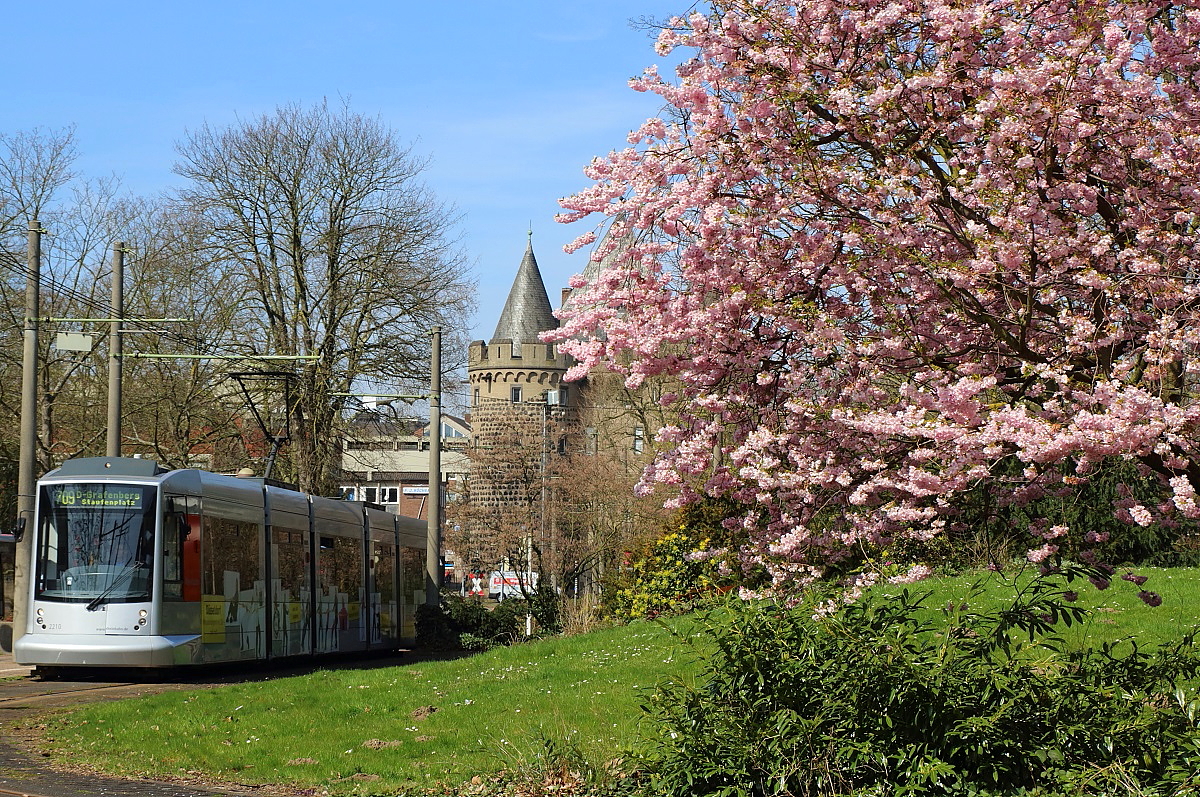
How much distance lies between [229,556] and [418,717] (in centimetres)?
844

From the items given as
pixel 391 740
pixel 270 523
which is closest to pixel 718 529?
pixel 270 523

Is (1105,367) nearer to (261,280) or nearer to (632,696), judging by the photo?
(632,696)

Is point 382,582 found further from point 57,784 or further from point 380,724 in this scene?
point 57,784

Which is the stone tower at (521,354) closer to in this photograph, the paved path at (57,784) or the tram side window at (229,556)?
the tram side window at (229,556)

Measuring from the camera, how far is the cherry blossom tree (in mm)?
7215

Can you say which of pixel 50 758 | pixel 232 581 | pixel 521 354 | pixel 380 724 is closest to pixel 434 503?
A: pixel 232 581

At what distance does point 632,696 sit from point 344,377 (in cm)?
2560

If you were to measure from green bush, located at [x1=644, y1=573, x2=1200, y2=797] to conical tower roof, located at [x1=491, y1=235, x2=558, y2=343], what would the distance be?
87.4m

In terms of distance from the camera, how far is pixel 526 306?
95.8 meters

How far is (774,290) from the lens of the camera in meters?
8.44

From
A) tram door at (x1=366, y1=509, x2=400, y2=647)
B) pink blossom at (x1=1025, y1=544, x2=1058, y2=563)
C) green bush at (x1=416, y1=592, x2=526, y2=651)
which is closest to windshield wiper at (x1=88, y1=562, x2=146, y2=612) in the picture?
tram door at (x1=366, y1=509, x2=400, y2=647)

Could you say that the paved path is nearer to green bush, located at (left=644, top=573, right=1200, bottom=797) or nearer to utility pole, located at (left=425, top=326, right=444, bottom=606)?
green bush, located at (left=644, top=573, right=1200, bottom=797)

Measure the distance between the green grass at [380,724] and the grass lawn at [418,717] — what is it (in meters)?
0.02

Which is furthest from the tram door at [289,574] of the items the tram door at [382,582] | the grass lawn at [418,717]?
the grass lawn at [418,717]
